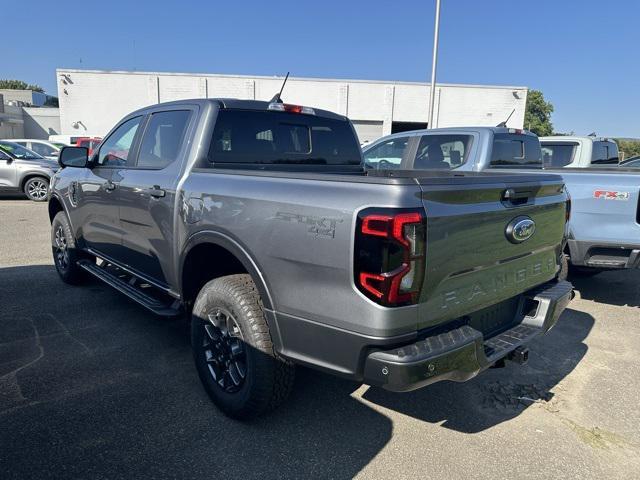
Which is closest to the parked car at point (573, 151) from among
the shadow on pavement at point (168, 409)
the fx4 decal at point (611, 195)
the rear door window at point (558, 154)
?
the rear door window at point (558, 154)

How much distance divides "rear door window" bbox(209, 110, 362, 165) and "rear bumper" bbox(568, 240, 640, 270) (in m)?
2.59

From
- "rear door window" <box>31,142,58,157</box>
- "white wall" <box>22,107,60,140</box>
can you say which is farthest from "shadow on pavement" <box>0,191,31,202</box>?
"white wall" <box>22,107,60,140</box>

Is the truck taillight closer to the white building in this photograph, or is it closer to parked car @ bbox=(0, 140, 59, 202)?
parked car @ bbox=(0, 140, 59, 202)

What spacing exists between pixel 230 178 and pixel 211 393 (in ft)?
4.43

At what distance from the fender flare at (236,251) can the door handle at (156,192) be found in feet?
1.60

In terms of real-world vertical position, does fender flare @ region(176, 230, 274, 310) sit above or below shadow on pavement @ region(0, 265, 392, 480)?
above

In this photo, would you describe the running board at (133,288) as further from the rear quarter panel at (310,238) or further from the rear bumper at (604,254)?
the rear bumper at (604,254)

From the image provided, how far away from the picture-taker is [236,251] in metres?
2.64

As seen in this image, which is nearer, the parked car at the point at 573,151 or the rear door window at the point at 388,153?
the rear door window at the point at 388,153

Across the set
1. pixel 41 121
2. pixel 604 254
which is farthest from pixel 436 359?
pixel 41 121

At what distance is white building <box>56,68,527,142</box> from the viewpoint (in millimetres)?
31562

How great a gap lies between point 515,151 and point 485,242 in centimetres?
466

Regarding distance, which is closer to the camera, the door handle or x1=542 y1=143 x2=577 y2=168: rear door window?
the door handle

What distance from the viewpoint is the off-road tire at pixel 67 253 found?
205 inches
